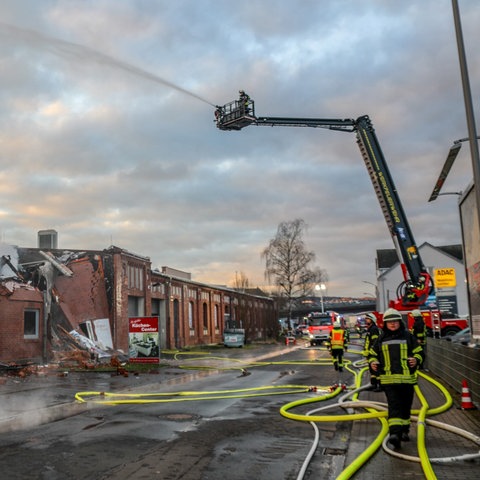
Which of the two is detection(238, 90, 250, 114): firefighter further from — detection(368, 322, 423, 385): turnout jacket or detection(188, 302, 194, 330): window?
detection(188, 302, 194, 330): window

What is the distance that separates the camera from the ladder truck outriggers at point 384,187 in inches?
751

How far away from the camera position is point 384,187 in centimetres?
1978

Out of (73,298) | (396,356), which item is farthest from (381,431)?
(73,298)

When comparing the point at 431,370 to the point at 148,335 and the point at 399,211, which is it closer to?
the point at 399,211

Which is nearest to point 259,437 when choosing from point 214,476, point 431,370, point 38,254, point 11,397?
point 214,476

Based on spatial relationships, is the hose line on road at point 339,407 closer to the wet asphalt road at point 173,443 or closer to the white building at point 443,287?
the wet asphalt road at point 173,443

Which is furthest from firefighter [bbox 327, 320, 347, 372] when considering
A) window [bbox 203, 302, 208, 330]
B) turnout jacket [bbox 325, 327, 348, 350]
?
window [bbox 203, 302, 208, 330]

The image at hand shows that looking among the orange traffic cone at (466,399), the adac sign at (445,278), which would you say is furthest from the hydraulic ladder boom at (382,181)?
the adac sign at (445,278)

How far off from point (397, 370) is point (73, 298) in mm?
22343

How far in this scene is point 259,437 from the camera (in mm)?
7637

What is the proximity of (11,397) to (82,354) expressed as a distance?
A: 43.7 ft

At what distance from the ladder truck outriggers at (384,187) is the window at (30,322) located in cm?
1208

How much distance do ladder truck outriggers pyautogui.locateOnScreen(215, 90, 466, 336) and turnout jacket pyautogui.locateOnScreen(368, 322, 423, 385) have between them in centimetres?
1258

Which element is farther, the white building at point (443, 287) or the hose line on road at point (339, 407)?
the white building at point (443, 287)
